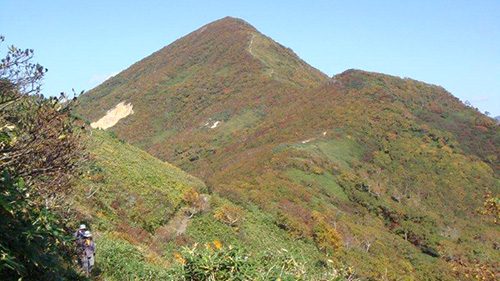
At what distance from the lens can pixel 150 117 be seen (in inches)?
4296

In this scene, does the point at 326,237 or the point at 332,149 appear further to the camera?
the point at 332,149

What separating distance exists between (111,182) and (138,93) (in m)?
99.8

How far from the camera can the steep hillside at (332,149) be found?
38.0 meters

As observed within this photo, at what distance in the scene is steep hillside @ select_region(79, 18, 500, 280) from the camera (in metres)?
38.0

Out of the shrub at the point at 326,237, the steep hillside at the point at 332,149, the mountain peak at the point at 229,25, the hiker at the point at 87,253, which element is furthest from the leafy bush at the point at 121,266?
the mountain peak at the point at 229,25

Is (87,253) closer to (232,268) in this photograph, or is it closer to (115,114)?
(232,268)

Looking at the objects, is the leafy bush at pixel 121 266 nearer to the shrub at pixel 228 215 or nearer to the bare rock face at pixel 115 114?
the shrub at pixel 228 215

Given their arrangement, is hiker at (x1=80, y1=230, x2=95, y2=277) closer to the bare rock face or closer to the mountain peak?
the bare rock face

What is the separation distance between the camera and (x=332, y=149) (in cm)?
6069

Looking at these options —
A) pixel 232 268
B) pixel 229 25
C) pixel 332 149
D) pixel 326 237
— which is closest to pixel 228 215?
pixel 326 237

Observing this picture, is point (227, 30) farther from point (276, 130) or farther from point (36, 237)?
point (36, 237)

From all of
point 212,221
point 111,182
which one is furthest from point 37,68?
point 212,221

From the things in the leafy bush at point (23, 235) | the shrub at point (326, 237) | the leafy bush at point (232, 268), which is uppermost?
the leafy bush at point (23, 235)

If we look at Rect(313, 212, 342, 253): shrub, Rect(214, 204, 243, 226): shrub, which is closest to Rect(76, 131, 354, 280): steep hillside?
Rect(214, 204, 243, 226): shrub
